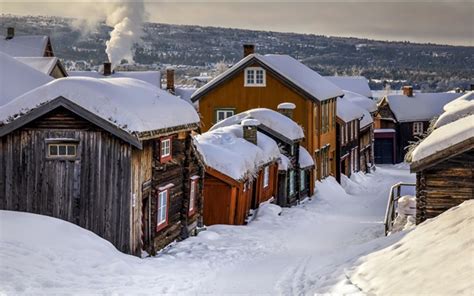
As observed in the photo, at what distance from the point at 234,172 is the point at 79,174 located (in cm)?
949

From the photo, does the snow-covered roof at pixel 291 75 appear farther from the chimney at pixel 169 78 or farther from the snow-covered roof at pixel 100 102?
the chimney at pixel 169 78

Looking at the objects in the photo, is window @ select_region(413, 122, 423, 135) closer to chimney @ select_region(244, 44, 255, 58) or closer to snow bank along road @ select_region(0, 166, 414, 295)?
chimney @ select_region(244, 44, 255, 58)

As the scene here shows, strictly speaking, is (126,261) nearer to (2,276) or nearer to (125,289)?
(125,289)

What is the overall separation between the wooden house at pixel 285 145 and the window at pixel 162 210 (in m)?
13.6

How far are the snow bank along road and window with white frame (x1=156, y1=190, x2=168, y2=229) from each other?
95cm

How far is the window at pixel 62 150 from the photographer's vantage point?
2000 centimetres

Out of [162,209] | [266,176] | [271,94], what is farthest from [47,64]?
[162,209]

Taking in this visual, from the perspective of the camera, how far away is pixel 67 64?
6427 inches

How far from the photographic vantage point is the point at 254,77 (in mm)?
44438

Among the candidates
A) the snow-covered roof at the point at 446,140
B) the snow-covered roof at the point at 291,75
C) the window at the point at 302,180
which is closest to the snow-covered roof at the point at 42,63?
the snow-covered roof at the point at 291,75

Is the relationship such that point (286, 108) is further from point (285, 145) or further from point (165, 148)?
point (165, 148)

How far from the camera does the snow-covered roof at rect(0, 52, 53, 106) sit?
108 ft

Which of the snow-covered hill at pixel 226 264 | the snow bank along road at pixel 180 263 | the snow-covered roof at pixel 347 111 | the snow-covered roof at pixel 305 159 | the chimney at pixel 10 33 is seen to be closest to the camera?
the snow-covered hill at pixel 226 264

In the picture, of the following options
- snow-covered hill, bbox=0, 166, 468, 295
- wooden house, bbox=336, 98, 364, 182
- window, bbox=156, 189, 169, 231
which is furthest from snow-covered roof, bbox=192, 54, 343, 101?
window, bbox=156, 189, 169, 231
